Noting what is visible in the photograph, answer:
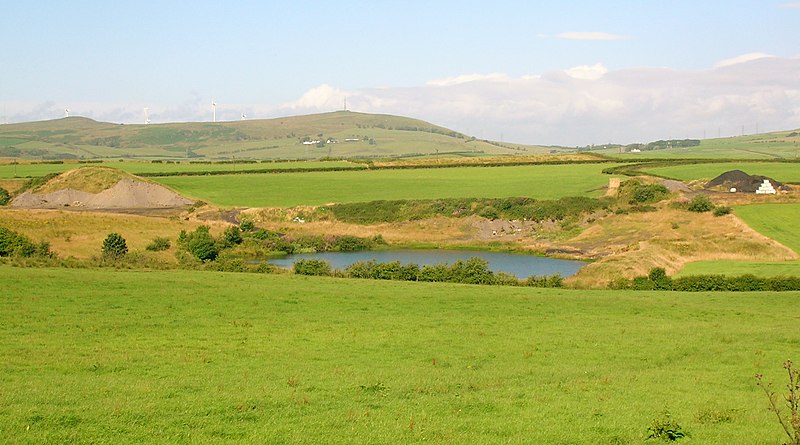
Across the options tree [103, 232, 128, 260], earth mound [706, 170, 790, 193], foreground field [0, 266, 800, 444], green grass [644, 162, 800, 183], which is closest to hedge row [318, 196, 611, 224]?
earth mound [706, 170, 790, 193]

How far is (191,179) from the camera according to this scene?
5020 inches

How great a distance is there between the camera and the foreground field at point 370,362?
14.4 meters

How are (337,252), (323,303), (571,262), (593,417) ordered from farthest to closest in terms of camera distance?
1. (337,252)
2. (571,262)
3. (323,303)
4. (593,417)

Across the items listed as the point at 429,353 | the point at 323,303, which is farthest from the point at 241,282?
the point at 429,353

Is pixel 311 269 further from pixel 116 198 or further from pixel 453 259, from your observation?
pixel 116 198

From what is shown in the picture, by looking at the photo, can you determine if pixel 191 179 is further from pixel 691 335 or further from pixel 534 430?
pixel 534 430

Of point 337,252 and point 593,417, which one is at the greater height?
point 593,417

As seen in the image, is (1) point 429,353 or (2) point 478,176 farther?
(2) point 478,176

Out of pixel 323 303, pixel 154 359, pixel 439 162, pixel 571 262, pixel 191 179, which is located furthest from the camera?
pixel 439 162

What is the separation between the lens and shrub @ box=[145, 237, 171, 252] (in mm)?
76250

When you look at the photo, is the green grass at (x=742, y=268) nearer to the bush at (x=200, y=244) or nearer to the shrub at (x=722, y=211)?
the shrub at (x=722, y=211)

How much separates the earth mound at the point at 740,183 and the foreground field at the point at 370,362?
65.3 m

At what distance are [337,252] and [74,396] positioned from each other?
66.8 m

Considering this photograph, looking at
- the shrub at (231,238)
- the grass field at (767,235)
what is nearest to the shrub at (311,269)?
the grass field at (767,235)
